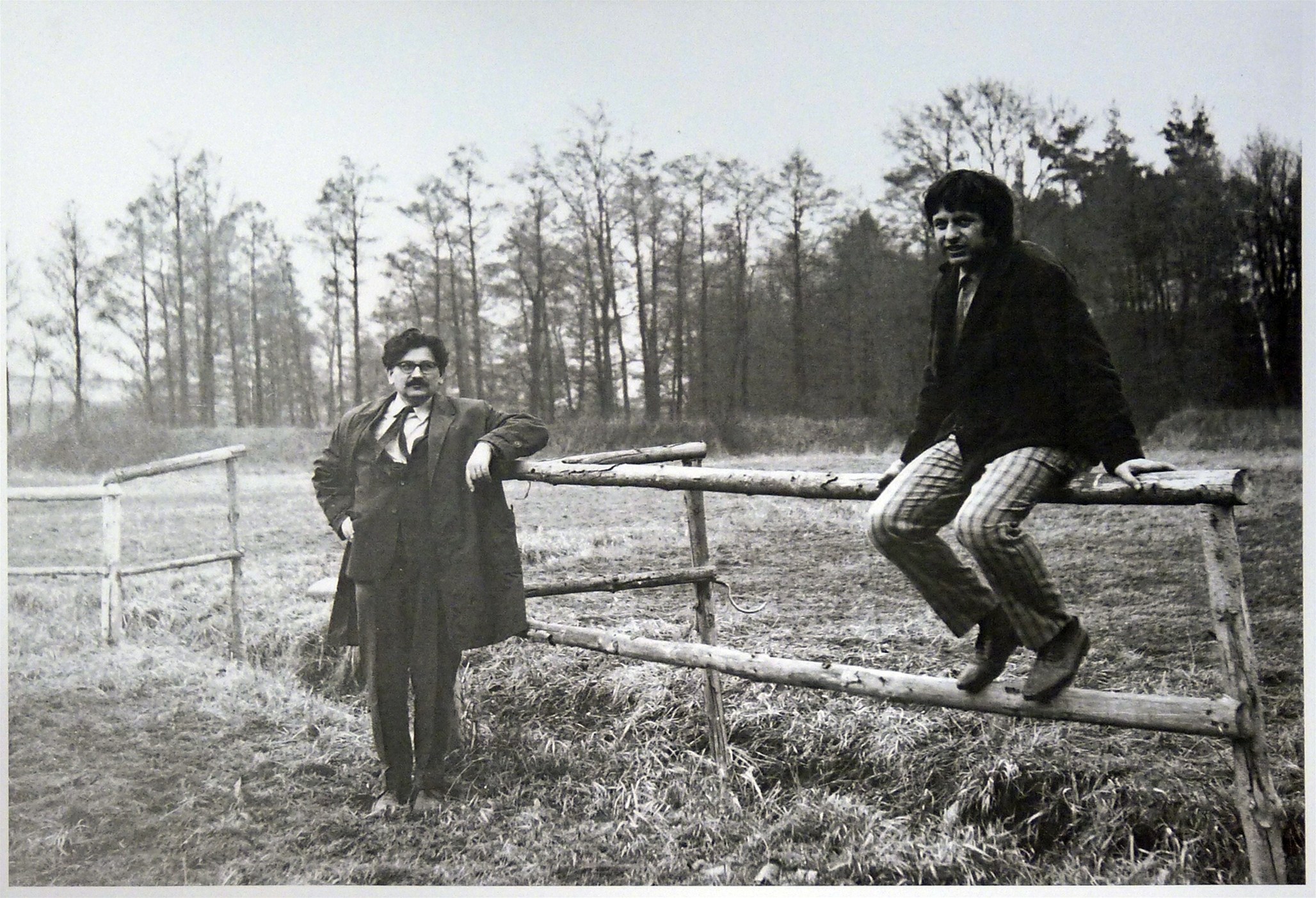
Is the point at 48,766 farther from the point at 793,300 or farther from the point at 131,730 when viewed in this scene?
the point at 793,300

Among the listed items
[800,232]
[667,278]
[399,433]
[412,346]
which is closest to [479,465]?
[399,433]

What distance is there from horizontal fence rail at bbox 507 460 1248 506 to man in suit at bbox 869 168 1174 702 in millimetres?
42

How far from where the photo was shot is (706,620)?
307 cm

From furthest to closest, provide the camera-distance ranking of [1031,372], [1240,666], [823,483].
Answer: [823,483] < [1031,372] < [1240,666]

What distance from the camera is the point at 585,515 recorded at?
338 centimetres

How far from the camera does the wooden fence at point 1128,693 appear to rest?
2.05 m

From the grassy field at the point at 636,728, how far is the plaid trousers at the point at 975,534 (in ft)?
1.06

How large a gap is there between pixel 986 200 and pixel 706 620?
1.53m

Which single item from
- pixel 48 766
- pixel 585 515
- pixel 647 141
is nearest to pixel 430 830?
pixel 585 515

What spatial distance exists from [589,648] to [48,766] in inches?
74.4

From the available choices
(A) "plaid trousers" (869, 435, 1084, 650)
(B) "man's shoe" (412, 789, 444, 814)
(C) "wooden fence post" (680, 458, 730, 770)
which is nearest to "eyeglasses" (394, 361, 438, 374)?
(C) "wooden fence post" (680, 458, 730, 770)

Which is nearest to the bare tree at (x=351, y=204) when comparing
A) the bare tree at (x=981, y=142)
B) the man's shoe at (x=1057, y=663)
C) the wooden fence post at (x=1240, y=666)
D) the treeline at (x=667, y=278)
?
the treeline at (x=667, y=278)

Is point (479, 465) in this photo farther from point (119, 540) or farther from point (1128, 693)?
point (1128, 693)

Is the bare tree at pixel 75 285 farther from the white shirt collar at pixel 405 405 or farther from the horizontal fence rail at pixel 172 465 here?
the white shirt collar at pixel 405 405
